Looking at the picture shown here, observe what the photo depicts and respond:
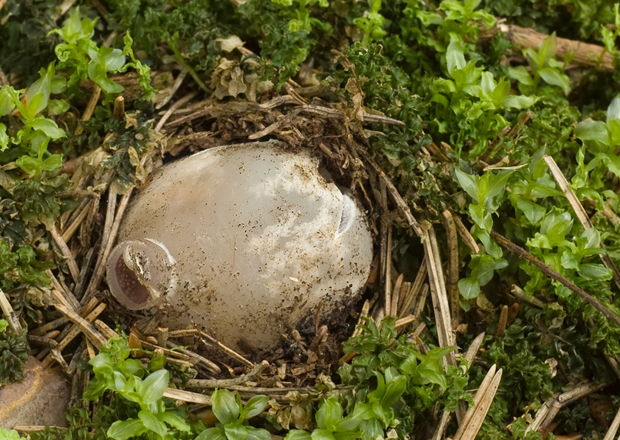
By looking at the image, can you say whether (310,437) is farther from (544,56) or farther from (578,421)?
(544,56)

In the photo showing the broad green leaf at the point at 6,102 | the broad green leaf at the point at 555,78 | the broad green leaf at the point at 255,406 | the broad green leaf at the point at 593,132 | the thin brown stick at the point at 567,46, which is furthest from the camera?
the thin brown stick at the point at 567,46

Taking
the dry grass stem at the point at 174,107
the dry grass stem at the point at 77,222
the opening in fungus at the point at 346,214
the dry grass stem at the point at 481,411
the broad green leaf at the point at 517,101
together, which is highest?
the broad green leaf at the point at 517,101

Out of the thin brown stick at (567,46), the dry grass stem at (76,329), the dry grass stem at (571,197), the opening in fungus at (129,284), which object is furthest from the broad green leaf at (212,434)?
the thin brown stick at (567,46)

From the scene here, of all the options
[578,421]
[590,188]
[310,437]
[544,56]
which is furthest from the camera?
[544,56]

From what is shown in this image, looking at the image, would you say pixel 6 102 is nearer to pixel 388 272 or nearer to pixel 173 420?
pixel 173 420

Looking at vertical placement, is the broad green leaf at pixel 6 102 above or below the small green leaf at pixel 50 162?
above

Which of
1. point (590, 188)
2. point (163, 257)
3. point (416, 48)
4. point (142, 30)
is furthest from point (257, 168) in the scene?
point (590, 188)

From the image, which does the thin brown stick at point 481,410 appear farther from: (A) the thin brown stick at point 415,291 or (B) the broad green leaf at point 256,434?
(B) the broad green leaf at point 256,434
